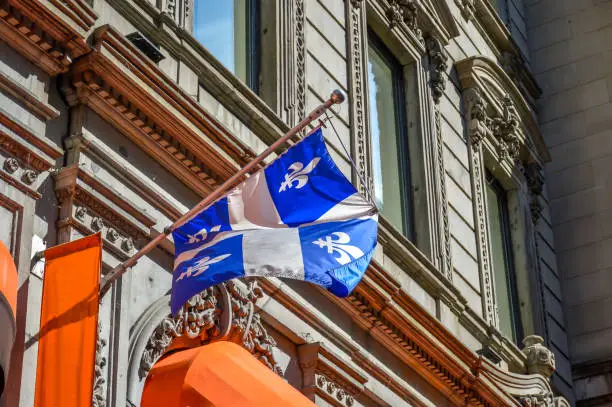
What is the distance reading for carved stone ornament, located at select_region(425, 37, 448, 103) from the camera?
21.0 metres

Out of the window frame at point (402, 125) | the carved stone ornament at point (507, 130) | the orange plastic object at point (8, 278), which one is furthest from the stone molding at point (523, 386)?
the orange plastic object at point (8, 278)

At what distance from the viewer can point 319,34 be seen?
17703 mm

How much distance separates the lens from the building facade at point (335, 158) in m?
11.9

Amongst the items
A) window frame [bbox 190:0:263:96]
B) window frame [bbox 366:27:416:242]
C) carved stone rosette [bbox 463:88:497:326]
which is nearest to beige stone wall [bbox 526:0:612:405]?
carved stone rosette [bbox 463:88:497:326]

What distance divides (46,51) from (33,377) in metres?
2.87

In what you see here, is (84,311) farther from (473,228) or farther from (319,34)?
(473,228)

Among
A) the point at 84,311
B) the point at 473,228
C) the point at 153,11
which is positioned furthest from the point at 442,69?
the point at 84,311

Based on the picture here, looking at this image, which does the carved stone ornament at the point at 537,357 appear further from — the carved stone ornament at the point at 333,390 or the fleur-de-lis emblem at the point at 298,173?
the fleur-de-lis emblem at the point at 298,173

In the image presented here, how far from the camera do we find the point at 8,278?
1018cm

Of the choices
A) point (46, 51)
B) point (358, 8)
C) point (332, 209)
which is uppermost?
point (358, 8)

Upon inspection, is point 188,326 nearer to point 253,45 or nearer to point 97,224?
point 97,224

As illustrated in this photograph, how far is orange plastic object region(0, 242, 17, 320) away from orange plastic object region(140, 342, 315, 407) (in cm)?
194

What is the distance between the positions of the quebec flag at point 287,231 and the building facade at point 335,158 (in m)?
1.16

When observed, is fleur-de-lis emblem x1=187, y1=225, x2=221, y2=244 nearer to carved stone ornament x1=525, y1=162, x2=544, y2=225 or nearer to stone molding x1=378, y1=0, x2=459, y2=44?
stone molding x1=378, y1=0, x2=459, y2=44
